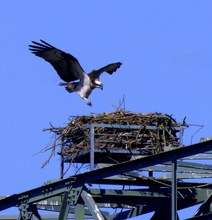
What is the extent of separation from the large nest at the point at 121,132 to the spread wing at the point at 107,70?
3.87 m

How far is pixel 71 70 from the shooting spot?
2338 centimetres

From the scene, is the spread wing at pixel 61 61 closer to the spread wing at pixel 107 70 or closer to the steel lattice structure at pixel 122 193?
the spread wing at pixel 107 70

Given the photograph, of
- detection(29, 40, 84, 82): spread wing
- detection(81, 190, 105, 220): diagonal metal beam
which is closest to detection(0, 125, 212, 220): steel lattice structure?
detection(81, 190, 105, 220): diagonal metal beam

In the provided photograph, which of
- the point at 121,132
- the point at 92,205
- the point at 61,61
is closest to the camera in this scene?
the point at 92,205

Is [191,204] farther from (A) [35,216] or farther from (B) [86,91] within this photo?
(B) [86,91]

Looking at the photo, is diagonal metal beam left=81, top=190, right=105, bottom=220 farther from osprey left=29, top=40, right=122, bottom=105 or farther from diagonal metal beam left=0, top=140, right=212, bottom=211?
osprey left=29, top=40, right=122, bottom=105

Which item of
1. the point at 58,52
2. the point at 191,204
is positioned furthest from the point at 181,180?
the point at 58,52

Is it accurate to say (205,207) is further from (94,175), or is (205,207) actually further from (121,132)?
(121,132)

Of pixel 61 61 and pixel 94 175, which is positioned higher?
pixel 61 61

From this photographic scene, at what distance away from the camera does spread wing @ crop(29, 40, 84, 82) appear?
72.9ft

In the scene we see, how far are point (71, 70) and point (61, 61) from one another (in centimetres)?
63

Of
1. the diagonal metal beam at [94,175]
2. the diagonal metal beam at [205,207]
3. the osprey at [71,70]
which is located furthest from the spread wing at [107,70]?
the diagonal metal beam at [205,207]

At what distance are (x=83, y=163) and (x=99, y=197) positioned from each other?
2666mm

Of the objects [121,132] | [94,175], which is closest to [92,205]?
[94,175]
